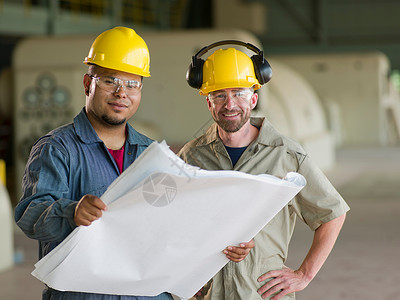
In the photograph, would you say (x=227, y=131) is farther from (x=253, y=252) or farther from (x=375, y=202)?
(x=375, y=202)

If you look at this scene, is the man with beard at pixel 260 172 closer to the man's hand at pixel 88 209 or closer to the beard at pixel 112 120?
the beard at pixel 112 120

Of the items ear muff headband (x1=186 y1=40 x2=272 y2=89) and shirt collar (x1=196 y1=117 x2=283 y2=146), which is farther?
ear muff headband (x1=186 y1=40 x2=272 y2=89)

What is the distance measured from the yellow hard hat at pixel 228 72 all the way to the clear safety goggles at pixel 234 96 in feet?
0.08

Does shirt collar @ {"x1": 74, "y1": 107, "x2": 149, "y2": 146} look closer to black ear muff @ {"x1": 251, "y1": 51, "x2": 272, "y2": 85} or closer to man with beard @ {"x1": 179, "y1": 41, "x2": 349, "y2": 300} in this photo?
man with beard @ {"x1": 179, "y1": 41, "x2": 349, "y2": 300}

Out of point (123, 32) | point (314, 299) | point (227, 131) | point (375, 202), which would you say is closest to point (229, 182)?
point (227, 131)

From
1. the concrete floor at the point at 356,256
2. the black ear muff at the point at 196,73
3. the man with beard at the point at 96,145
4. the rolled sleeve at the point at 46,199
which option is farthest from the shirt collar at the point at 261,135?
the concrete floor at the point at 356,256

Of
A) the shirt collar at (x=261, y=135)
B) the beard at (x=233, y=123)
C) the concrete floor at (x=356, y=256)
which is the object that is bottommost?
the concrete floor at (x=356, y=256)

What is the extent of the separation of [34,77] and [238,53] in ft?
29.4

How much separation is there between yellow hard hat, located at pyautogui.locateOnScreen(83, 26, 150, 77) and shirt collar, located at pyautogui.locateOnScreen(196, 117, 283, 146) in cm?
51

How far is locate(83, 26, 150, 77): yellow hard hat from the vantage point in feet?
8.09

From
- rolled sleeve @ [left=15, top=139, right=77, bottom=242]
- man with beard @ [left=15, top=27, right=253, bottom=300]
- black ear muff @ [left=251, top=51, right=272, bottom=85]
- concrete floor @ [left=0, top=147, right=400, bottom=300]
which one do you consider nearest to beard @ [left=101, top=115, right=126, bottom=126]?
man with beard @ [left=15, top=27, right=253, bottom=300]

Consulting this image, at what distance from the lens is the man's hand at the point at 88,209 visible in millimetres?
2064

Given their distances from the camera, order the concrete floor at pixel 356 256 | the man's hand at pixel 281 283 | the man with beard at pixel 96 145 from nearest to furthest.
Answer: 1. the man with beard at pixel 96 145
2. the man's hand at pixel 281 283
3. the concrete floor at pixel 356 256

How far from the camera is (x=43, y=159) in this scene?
7.49ft
